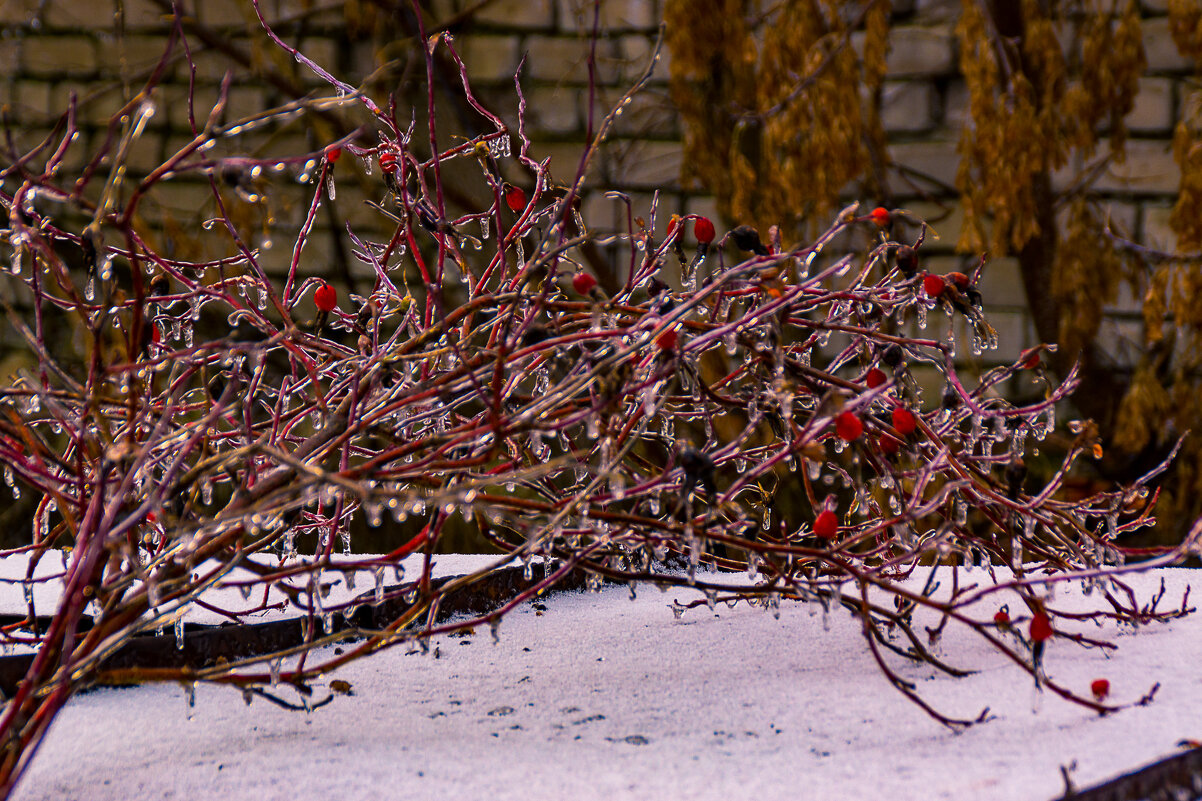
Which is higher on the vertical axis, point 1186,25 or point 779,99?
point 1186,25

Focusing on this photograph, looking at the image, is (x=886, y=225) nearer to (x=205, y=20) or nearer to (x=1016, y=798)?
(x=1016, y=798)

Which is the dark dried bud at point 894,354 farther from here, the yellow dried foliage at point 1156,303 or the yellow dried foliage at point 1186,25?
the yellow dried foliage at point 1186,25

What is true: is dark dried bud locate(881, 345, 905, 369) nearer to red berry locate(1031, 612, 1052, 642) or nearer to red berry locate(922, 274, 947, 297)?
red berry locate(922, 274, 947, 297)

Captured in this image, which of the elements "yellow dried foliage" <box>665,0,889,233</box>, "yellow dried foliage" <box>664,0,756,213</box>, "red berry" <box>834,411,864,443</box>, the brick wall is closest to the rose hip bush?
"red berry" <box>834,411,864,443</box>

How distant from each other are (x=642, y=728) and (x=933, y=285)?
45 cm

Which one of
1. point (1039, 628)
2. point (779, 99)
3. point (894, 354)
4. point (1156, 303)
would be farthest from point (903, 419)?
point (1156, 303)

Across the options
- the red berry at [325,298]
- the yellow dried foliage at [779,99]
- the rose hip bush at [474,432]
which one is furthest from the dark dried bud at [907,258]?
the yellow dried foliage at [779,99]

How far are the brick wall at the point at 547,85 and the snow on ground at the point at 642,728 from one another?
91.5 inches

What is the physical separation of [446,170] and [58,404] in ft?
8.85

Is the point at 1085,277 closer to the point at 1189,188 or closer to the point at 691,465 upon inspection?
the point at 1189,188

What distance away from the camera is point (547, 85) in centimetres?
324

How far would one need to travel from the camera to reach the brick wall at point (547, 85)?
9.74 feet

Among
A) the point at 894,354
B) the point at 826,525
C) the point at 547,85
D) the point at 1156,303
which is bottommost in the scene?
the point at 826,525

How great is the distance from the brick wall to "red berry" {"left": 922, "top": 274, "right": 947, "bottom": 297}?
2404mm
